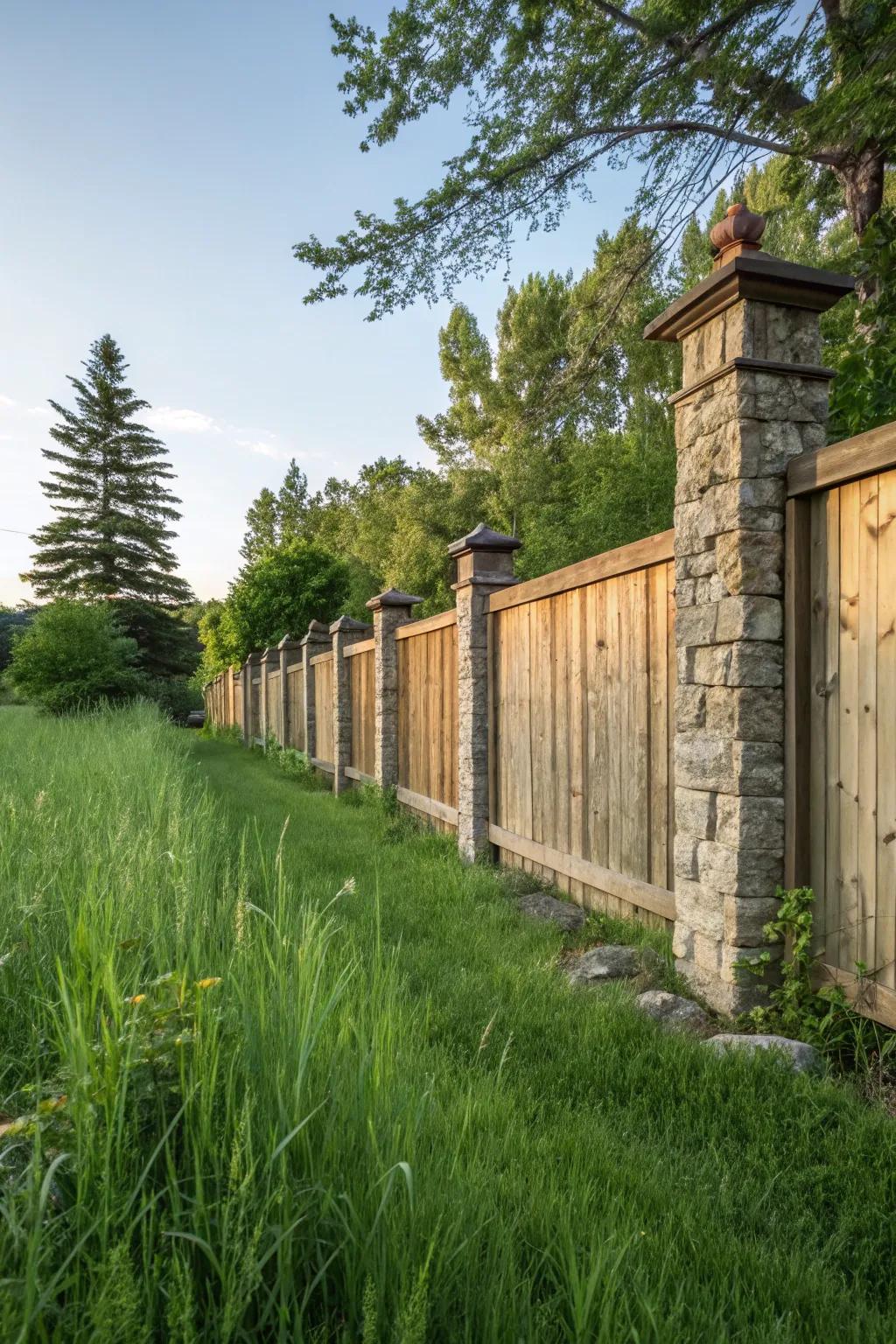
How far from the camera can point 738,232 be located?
3088mm

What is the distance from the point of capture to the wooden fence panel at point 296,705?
12852mm

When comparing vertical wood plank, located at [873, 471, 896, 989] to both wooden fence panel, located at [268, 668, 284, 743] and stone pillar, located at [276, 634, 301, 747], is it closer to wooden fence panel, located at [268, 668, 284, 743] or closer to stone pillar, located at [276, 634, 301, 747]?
stone pillar, located at [276, 634, 301, 747]

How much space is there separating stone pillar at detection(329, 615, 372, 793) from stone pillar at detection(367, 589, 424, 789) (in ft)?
5.78

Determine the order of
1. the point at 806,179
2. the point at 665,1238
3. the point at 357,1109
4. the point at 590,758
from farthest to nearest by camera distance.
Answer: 1. the point at 806,179
2. the point at 590,758
3. the point at 665,1238
4. the point at 357,1109

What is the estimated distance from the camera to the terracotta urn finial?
122 inches

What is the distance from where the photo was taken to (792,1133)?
7.15ft

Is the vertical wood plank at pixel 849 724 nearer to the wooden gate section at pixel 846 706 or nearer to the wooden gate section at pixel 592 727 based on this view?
the wooden gate section at pixel 846 706

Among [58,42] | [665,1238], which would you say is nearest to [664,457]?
[58,42]

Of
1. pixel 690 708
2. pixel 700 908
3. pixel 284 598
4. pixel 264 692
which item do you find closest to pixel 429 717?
pixel 690 708

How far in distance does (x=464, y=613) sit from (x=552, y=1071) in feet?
12.5

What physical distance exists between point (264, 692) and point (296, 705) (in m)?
2.89

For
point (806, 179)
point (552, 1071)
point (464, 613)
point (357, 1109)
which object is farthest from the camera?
point (806, 179)

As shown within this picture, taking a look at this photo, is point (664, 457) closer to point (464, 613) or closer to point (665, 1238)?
point (464, 613)

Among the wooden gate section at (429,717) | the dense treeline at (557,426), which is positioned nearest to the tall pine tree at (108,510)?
the dense treeline at (557,426)
